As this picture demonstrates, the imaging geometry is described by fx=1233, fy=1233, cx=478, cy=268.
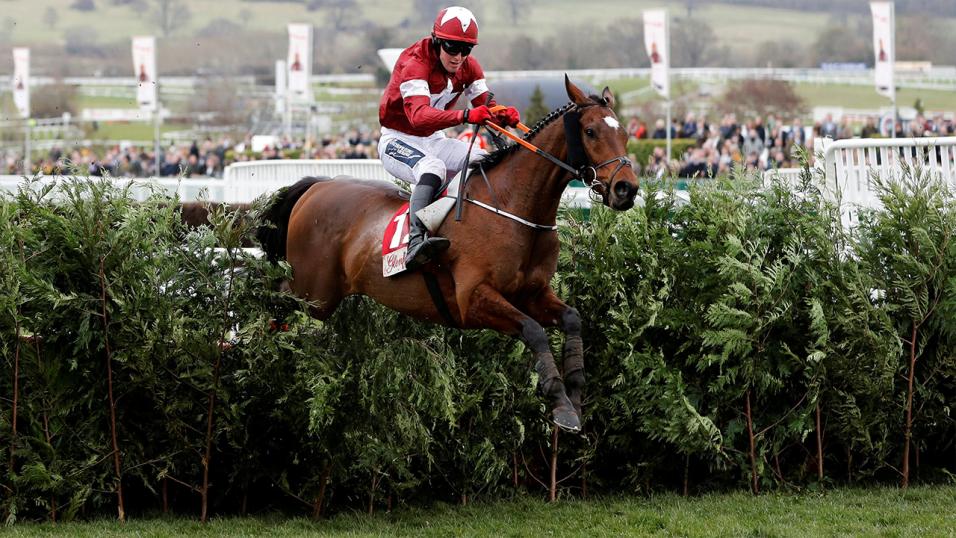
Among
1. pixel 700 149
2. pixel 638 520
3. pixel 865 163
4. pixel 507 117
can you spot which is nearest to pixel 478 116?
pixel 507 117

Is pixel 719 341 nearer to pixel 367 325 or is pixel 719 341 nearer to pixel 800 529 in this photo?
pixel 800 529

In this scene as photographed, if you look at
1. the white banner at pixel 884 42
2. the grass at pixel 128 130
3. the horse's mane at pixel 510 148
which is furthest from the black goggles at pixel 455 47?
the grass at pixel 128 130

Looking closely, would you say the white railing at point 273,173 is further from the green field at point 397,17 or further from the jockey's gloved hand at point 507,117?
the green field at point 397,17

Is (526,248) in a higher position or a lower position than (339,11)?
lower

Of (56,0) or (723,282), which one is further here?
(56,0)

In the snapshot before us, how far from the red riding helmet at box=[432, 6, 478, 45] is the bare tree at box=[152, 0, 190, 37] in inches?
4093

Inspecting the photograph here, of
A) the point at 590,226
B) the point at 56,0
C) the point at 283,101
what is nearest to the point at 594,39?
the point at 283,101

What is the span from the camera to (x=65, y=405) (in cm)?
733

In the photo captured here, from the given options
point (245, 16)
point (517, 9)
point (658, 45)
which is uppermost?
point (517, 9)

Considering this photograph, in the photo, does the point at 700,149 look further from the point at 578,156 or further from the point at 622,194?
the point at 622,194

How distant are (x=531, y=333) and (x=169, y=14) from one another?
110 metres

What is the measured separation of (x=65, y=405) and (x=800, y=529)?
14.2 ft

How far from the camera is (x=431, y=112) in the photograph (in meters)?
6.99

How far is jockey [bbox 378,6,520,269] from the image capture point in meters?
7.02
